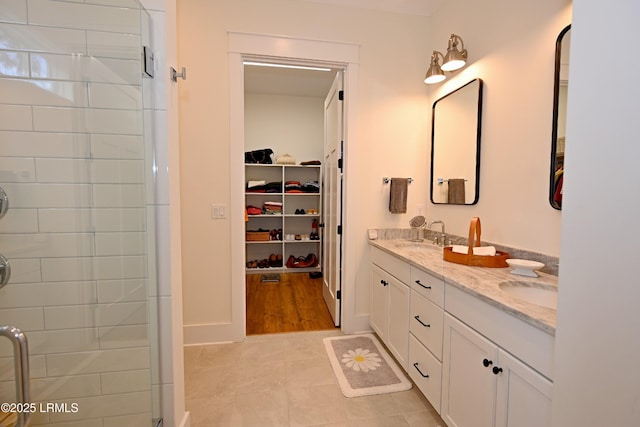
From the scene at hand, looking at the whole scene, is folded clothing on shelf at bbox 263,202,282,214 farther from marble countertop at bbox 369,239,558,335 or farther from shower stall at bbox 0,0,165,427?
shower stall at bbox 0,0,165,427

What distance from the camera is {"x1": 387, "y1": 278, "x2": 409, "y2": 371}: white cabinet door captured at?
5.86 feet

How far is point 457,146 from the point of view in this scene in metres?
2.14

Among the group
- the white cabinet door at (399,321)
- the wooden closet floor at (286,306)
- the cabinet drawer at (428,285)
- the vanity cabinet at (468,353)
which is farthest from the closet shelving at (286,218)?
the cabinet drawer at (428,285)

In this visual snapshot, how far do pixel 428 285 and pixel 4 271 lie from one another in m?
1.94

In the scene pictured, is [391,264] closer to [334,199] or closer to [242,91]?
[334,199]

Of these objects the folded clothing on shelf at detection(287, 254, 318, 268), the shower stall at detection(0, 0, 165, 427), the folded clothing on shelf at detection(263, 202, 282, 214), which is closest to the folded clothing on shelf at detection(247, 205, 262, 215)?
the folded clothing on shelf at detection(263, 202, 282, 214)

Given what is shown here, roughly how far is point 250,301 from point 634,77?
131 inches

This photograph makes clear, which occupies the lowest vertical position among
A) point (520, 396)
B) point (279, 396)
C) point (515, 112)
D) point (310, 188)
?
point (279, 396)

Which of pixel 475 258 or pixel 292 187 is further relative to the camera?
pixel 292 187

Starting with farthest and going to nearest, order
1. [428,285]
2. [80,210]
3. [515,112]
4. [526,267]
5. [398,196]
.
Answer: [398,196], [515,112], [428,285], [526,267], [80,210]

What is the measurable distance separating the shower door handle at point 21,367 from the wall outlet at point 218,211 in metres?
1.61

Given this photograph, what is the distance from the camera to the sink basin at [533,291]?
1.24 metres

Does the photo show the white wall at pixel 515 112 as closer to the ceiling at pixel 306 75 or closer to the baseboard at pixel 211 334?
the ceiling at pixel 306 75

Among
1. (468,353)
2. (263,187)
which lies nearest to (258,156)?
(263,187)
